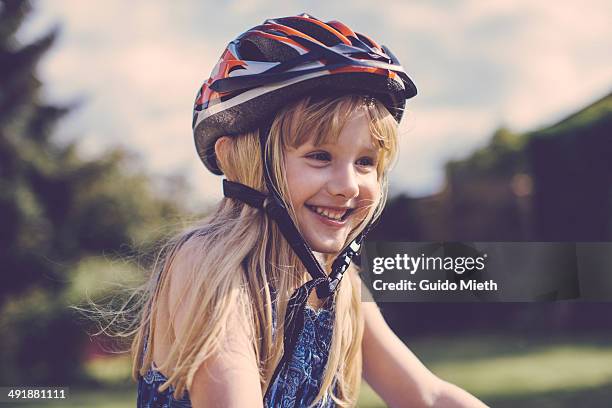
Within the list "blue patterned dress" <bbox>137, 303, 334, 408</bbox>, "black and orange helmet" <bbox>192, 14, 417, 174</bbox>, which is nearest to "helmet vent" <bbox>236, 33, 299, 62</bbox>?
"black and orange helmet" <bbox>192, 14, 417, 174</bbox>

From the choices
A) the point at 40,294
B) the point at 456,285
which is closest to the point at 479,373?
the point at 456,285

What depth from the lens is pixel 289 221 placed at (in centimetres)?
161

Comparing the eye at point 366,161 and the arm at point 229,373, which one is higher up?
the eye at point 366,161

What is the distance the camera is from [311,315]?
170 centimetres

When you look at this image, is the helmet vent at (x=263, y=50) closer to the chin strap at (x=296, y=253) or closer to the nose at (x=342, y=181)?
the chin strap at (x=296, y=253)

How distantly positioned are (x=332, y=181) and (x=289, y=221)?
0.13m

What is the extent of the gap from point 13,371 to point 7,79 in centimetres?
112

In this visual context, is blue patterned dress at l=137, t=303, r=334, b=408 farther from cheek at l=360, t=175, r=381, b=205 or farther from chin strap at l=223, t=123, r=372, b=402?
cheek at l=360, t=175, r=381, b=205

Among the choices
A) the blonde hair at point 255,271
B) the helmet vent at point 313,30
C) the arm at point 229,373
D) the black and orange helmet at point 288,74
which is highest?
the helmet vent at point 313,30

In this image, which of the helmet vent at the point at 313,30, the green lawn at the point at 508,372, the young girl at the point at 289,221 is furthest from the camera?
the green lawn at the point at 508,372

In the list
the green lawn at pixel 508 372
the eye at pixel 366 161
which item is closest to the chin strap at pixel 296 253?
the eye at pixel 366 161

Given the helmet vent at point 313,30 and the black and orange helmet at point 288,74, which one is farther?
the helmet vent at point 313,30

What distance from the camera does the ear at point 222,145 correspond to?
1741mm

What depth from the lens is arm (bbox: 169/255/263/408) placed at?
133 cm
